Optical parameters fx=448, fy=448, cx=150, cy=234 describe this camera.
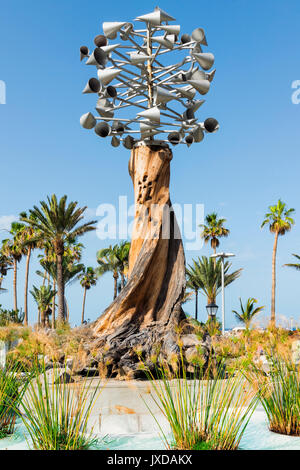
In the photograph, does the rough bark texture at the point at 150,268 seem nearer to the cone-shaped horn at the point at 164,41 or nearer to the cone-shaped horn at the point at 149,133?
the cone-shaped horn at the point at 149,133

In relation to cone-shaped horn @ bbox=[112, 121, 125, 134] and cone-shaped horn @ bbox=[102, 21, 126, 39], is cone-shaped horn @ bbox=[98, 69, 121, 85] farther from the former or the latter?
cone-shaped horn @ bbox=[112, 121, 125, 134]

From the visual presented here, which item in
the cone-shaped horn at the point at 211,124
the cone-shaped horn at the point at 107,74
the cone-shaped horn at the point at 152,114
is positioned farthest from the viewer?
the cone-shaped horn at the point at 211,124

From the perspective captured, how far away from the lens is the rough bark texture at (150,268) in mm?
9656

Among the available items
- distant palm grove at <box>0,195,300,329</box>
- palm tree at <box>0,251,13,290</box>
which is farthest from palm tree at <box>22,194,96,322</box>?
palm tree at <box>0,251,13,290</box>

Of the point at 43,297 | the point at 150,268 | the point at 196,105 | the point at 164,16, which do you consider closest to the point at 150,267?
the point at 150,268

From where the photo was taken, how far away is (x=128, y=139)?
10773 millimetres

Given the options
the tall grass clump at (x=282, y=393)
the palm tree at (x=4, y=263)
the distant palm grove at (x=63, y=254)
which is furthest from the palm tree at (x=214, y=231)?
the tall grass clump at (x=282, y=393)

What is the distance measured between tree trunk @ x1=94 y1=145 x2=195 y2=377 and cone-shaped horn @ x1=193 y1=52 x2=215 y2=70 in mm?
2097

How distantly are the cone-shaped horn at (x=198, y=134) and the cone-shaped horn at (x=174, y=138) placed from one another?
1.29ft

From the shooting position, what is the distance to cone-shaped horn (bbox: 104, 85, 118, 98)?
9.96 meters

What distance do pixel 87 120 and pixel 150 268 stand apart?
11.8 feet
